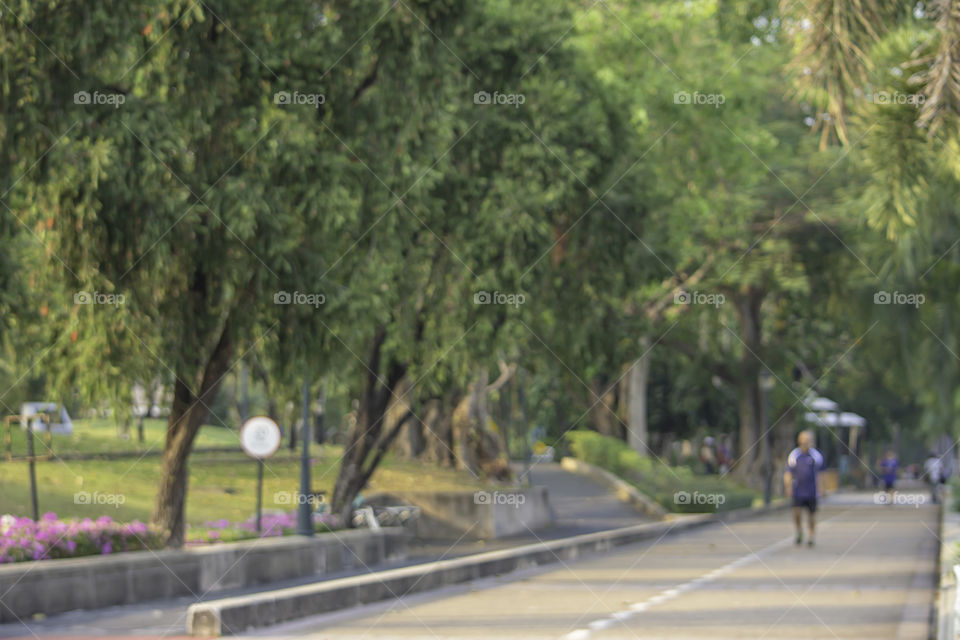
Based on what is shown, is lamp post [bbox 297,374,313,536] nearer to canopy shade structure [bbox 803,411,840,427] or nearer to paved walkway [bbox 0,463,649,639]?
paved walkway [bbox 0,463,649,639]

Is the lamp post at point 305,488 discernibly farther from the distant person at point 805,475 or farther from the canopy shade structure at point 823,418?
the canopy shade structure at point 823,418

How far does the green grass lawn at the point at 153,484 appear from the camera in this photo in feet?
94.4

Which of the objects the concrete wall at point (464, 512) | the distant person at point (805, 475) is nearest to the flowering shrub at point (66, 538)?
the distant person at point (805, 475)

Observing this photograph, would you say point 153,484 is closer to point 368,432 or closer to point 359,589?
point 368,432

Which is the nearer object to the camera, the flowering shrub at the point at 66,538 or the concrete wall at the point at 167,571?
the concrete wall at the point at 167,571

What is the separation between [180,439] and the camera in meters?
18.2

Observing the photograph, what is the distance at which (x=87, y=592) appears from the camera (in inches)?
572

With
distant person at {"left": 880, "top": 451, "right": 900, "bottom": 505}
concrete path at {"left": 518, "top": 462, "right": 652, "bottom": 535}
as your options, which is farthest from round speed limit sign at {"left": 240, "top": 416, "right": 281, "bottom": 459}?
distant person at {"left": 880, "top": 451, "right": 900, "bottom": 505}

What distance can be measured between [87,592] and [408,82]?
681 centimetres

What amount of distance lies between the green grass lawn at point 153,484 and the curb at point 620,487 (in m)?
5.29

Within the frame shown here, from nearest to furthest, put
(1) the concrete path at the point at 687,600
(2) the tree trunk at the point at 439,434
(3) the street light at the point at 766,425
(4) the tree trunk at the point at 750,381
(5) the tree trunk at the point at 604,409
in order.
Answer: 1. (1) the concrete path at the point at 687,600
2. (2) the tree trunk at the point at 439,434
3. (3) the street light at the point at 766,425
4. (4) the tree trunk at the point at 750,381
5. (5) the tree trunk at the point at 604,409

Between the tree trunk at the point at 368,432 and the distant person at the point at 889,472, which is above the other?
the tree trunk at the point at 368,432

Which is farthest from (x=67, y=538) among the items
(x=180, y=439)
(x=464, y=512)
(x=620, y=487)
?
(x=620, y=487)

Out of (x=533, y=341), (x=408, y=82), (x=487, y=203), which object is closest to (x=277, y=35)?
(x=408, y=82)
